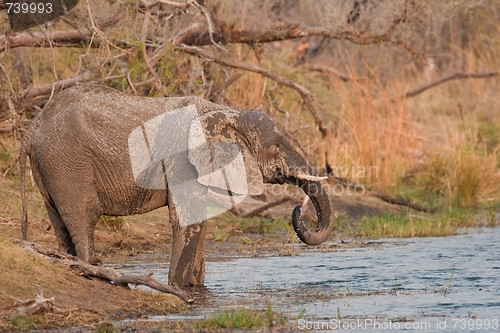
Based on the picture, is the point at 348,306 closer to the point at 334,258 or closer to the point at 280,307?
the point at 280,307

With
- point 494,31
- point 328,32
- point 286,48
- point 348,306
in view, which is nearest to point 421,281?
point 348,306

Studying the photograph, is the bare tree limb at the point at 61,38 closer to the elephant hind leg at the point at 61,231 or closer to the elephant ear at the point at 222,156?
the elephant hind leg at the point at 61,231

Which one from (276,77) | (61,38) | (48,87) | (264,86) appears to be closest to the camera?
(48,87)

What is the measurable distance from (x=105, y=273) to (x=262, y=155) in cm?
188

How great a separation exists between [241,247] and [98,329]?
468 cm

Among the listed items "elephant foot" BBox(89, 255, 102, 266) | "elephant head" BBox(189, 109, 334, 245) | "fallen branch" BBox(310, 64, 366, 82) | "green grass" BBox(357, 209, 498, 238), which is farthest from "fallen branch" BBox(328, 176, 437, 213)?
"elephant foot" BBox(89, 255, 102, 266)

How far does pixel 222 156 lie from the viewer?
7266mm

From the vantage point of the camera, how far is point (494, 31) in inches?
912

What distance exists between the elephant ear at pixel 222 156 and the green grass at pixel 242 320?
5.71 ft

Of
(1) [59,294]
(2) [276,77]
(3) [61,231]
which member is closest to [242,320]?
(1) [59,294]

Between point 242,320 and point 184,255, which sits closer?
point 242,320

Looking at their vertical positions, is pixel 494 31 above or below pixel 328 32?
above

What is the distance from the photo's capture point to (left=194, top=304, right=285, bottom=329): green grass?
5.51 m

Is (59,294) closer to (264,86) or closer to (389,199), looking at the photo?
(389,199)
